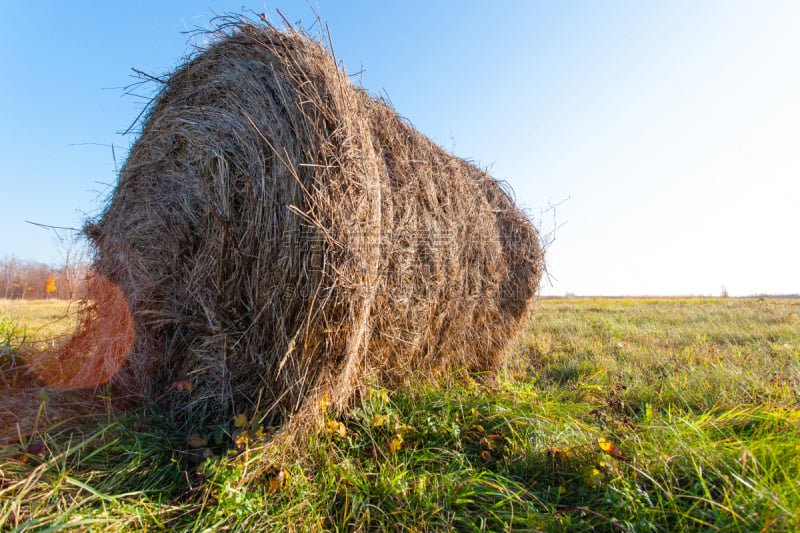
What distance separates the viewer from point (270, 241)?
2.10m

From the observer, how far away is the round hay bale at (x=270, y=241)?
2.07 metres

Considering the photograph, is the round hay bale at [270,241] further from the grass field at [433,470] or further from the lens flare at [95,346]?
the grass field at [433,470]

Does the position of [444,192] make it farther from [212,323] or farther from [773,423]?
[773,423]

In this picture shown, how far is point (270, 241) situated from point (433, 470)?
1.83m

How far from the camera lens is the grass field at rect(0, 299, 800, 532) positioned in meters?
1.60

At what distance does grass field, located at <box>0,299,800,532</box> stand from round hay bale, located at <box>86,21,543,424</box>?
0.94 feet

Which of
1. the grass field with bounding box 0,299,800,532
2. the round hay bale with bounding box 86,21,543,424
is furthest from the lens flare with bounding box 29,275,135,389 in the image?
the grass field with bounding box 0,299,800,532

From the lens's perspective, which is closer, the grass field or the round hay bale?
the grass field

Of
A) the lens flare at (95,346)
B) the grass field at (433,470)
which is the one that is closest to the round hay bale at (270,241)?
the lens flare at (95,346)

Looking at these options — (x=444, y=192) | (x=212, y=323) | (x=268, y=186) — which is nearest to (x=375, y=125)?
(x=444, y=192)

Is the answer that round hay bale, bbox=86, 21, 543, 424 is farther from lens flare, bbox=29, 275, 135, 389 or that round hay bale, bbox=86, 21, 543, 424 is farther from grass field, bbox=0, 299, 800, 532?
grass field, bbox=0, 299, 800, 532

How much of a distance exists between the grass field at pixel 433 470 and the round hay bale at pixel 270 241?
287 mm

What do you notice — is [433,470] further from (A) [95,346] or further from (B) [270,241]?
(A) [95,346]

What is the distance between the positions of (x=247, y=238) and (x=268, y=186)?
0.37 m
